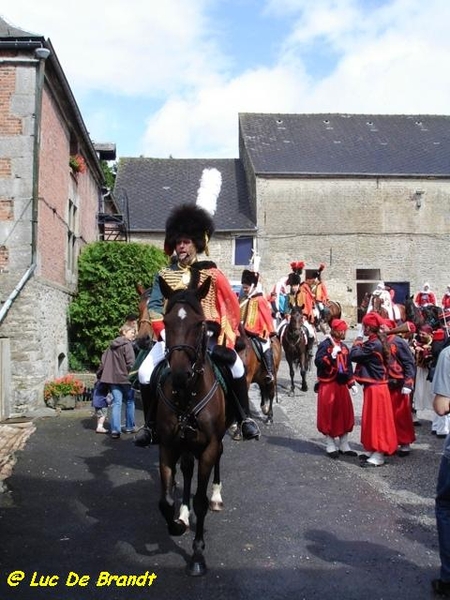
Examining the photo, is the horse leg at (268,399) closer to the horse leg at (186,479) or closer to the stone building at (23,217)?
the stone building at (23,217)

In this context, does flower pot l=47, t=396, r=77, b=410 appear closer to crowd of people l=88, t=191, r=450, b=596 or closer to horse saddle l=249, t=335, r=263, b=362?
crowd of people l=88, t=191, r=450, b=596

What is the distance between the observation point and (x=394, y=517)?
19.9 ft

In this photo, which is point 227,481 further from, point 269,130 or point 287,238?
point 269,130

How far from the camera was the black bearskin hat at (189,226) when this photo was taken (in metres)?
5.80

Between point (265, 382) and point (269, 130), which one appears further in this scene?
point (269, 130)

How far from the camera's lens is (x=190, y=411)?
188 inches

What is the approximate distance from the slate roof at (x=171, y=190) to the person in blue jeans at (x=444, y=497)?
27243 millimetres

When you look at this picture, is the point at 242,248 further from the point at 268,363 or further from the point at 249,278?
the point at 268,363

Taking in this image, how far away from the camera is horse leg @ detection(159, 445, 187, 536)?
15.6ft

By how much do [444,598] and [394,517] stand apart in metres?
1.76

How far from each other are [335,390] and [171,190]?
91.4ft

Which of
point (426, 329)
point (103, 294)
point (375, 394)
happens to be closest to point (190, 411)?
point (375, 394)

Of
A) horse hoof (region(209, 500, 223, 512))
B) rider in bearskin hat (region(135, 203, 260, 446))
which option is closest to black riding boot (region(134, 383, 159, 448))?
rider in bearskin hat (region(135, 203, 260, 446))

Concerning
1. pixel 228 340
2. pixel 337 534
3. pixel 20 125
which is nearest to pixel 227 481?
pixel 337 534
